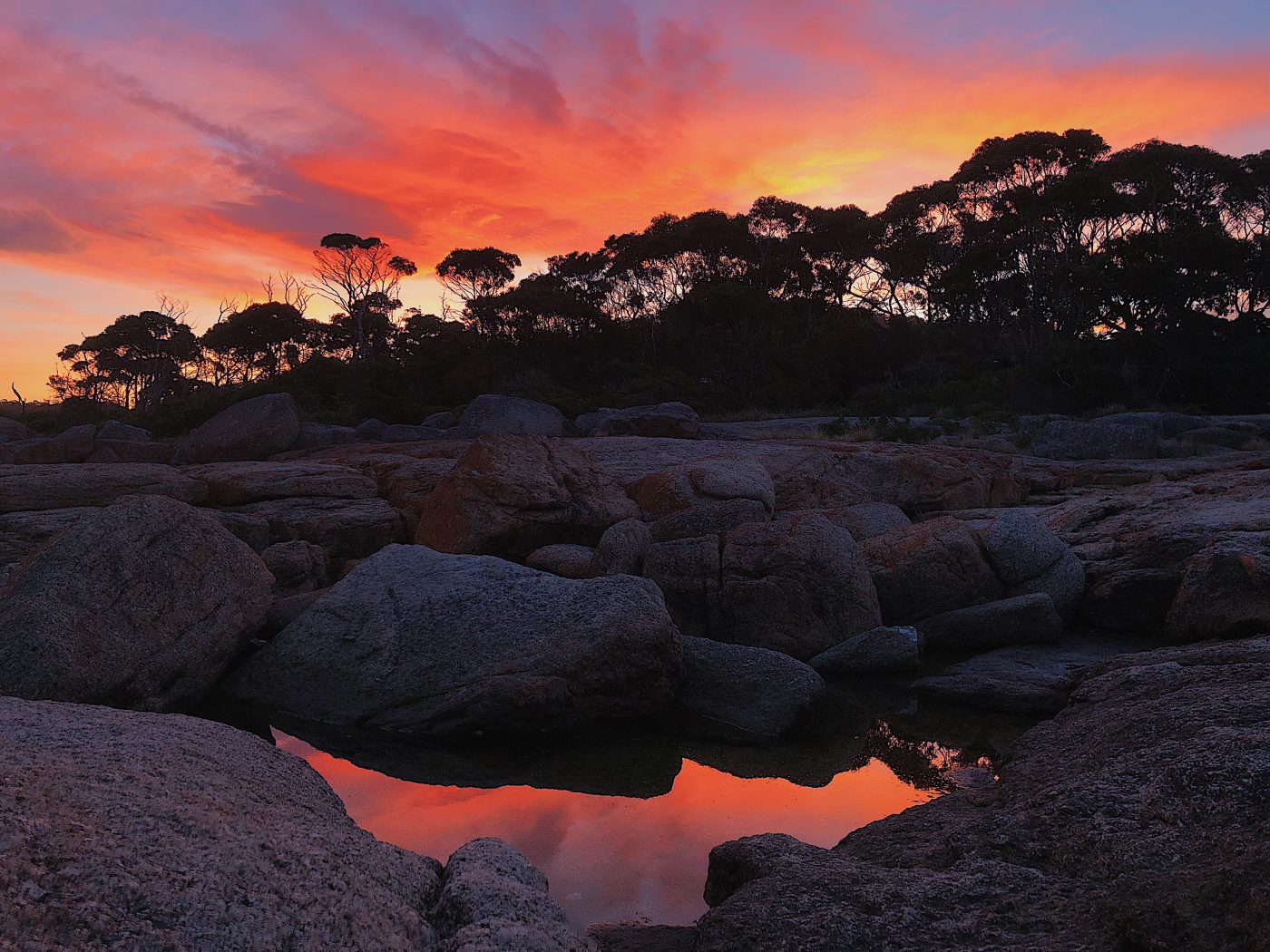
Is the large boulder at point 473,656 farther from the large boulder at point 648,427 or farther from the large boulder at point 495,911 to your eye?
the large boulder at point 648,427

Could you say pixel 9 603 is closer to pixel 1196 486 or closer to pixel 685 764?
pixel 685 764

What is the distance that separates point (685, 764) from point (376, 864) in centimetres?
338

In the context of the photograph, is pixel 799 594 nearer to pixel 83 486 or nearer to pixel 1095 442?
pixel 83 486

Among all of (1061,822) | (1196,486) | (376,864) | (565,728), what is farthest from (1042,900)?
(1196,486)

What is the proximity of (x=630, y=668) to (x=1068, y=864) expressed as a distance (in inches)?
151

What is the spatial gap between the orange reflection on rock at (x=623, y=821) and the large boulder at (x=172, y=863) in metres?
1.34

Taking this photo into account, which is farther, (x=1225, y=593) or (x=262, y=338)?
(x=262, y=338)

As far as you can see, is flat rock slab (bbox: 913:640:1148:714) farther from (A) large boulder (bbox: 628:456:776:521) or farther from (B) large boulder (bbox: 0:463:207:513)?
(B) large boulder (bbox: 0:463:207:513)

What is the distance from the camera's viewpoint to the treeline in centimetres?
3312

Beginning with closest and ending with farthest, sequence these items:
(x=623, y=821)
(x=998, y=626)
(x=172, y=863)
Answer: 1. (x=172, y=863)
2. (x=623, y=821)
3. (x=998, y=626)

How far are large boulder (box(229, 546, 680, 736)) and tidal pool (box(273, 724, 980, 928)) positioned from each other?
299mm

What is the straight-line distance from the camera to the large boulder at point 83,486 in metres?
12.0

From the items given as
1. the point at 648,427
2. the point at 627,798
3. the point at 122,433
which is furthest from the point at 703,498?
the point at 122,433

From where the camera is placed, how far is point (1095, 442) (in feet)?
64.0
